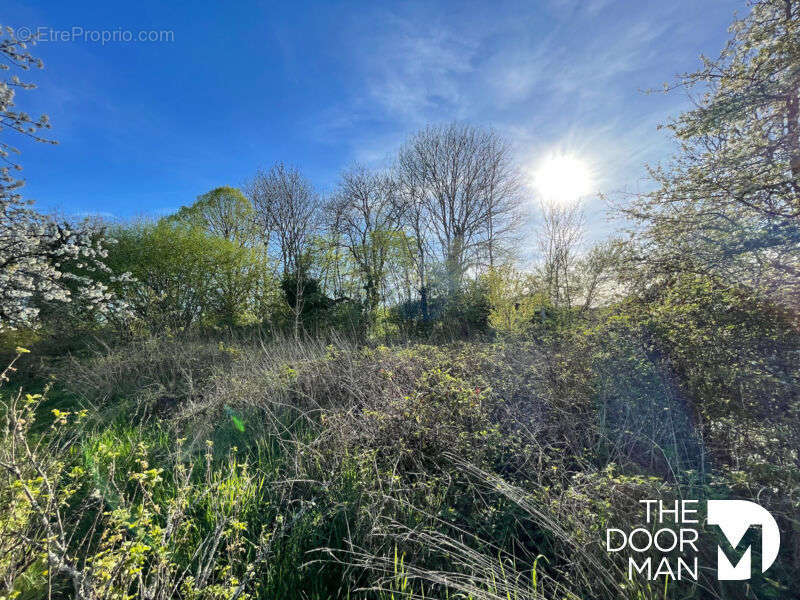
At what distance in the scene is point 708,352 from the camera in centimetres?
305

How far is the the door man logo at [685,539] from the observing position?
145 cm

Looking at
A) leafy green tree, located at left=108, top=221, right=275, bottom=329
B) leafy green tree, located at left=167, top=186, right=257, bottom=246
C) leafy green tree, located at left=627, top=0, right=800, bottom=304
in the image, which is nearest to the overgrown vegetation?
leafy green tree, located at left=627, top=0, right=800, bottom=304

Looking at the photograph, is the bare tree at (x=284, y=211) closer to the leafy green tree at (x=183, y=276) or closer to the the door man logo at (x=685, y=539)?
the leafy green tree at (x=183, y=276)

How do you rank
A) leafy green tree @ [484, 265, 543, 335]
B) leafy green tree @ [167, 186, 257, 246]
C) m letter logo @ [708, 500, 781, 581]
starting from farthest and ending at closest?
leafy green tree @ [167, 186, 257, 246] < leafy green tree @ [484, 265, 543, 335] < m letter logo @ [708, 500, 781, 581]

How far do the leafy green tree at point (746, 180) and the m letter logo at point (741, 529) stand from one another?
2.22m

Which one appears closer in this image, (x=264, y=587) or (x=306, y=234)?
(x=264, y=587)

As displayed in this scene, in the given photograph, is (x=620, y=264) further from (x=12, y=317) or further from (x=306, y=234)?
(x=306, y=234)

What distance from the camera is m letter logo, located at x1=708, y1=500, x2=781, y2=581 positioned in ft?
4.71

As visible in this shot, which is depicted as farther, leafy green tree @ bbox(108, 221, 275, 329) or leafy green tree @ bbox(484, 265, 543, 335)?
leafy green tree @ bbox(108, 221, 275, 329)

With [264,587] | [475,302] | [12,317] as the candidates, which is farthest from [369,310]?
[264,587]

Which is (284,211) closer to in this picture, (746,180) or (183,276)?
(183,276)

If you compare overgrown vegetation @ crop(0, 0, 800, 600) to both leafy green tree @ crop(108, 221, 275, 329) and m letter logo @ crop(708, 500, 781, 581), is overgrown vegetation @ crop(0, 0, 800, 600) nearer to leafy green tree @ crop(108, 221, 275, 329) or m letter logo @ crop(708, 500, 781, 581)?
m letter logo @ crop(708, 500, 781, 581)

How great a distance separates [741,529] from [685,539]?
0.90 ft

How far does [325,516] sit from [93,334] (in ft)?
34.6
